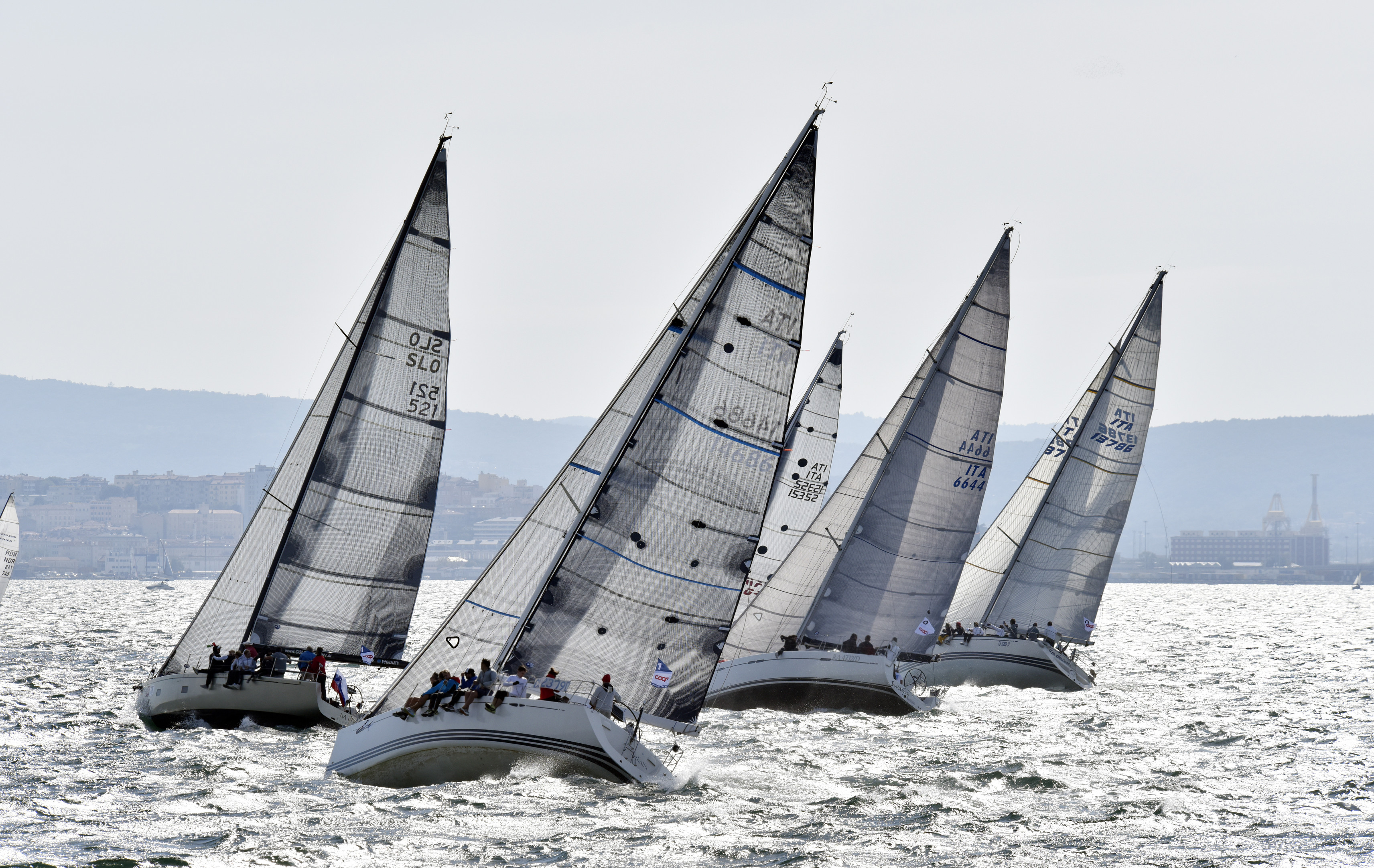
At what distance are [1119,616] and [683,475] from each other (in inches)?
3478

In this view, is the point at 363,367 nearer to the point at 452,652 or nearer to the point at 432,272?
the point at 432,272

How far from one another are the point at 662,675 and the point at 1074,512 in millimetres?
20132

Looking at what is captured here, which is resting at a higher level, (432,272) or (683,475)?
(432,272)

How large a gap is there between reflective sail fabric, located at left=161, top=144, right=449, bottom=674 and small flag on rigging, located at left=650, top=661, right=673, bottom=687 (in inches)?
273

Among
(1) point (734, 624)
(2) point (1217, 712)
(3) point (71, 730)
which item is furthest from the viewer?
(2) point (1217, 712)

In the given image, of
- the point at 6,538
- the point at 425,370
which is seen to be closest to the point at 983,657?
the point at 425,370

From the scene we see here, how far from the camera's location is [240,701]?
20.8m

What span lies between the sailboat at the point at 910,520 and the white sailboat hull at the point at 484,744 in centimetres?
1122

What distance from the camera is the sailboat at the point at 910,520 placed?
2739cm

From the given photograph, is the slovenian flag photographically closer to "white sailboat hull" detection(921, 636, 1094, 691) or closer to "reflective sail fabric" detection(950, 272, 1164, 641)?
"white sailboat hull" detection(921, 636, 1094, 691)

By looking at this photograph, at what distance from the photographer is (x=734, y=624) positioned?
1080 inches

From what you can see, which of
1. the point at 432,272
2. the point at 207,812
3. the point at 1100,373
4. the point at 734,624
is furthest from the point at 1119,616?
the point at 207,812

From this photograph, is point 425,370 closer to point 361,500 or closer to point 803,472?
point 361,500

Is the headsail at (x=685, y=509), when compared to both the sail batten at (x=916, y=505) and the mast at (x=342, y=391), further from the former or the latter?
the sail batten at (x=916, y=505)
